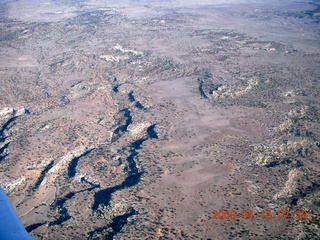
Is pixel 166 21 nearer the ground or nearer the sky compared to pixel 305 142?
nearer the sky

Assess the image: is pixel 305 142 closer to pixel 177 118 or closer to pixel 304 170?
pixel 304 170

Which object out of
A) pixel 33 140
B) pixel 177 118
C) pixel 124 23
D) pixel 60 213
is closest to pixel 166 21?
pixel 124 23
